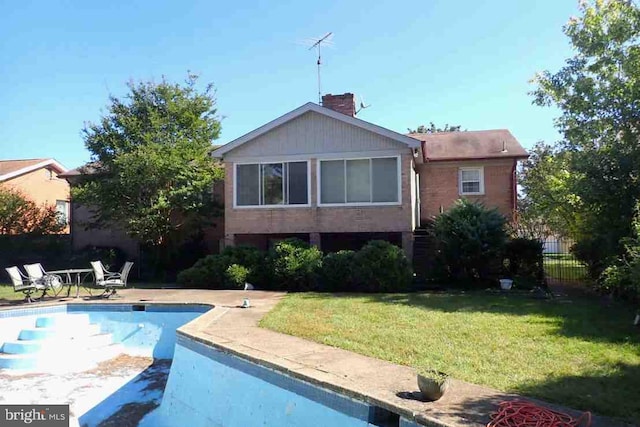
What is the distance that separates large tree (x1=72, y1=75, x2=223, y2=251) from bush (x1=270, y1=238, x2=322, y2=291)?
6.18 meters

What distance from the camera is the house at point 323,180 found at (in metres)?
17.1

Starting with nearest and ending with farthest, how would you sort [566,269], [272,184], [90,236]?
[272,184], [566,269], [90,236]

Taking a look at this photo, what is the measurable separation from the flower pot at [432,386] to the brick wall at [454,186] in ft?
56.5

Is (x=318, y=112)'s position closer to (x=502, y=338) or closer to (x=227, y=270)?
(x=227, y=270)

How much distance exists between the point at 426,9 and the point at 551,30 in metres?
5.08

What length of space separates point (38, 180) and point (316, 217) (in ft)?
68.5

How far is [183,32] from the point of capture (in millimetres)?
15508

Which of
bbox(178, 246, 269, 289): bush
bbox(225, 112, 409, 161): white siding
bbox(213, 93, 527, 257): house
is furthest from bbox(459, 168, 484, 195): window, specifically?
bbox(178, 246, 269, 289): bush

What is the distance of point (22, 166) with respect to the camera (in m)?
28.9

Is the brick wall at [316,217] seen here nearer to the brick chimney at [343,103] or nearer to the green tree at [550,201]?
the brick chimney at [343,103]

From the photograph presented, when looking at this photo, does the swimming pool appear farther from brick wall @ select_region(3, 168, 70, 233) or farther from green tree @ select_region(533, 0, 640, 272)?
brick wall @ select_region(3, 168, 70, 233)

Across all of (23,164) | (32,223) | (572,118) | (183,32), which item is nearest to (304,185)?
(183,32)

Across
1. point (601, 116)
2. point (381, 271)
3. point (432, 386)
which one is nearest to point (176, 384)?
point (432, 386)

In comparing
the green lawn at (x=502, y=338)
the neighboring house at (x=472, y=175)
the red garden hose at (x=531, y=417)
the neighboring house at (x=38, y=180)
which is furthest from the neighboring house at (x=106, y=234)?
the red garden hose at (x=531, y=417)
